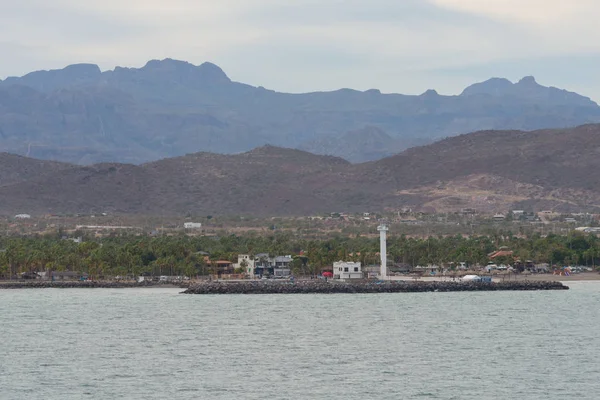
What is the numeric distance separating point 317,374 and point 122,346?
18758 millimetres

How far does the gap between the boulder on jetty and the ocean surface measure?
11.4 meters

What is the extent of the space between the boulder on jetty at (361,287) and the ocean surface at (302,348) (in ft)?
37.5

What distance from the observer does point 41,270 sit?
16162 cm

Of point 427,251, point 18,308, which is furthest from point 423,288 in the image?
point 18,308

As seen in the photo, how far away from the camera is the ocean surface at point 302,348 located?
63.4 m

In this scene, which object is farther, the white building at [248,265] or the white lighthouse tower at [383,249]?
Answer: the white building at [248,265]

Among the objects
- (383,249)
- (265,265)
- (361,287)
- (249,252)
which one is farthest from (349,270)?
(249,252)

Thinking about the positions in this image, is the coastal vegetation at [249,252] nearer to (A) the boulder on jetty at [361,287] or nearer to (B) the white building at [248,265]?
(B) the white building at [248,265]

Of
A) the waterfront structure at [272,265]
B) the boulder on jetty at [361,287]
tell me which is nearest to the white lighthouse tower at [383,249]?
the boulder on jetty at [361,287]

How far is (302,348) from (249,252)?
8965cm

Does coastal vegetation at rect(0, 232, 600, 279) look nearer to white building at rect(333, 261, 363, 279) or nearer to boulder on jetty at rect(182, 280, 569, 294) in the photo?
white building at rect(333, 261, 363, 279)

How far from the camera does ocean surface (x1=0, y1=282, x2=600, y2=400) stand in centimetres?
6344

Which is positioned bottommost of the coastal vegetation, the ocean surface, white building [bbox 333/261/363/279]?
the ocean surface

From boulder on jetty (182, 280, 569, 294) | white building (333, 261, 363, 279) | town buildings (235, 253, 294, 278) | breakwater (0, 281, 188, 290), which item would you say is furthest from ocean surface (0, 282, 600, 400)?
town buildings (235, 253, 294, 278)
